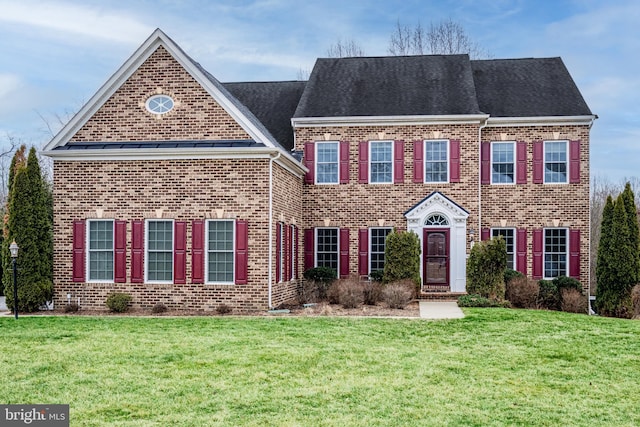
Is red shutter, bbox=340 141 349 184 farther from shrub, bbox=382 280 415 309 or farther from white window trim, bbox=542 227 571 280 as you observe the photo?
white window trim, bbox=542 227 571 280

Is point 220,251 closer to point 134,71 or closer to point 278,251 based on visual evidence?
point 278,251

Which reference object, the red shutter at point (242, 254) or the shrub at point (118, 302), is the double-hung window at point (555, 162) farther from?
the shrub at point (118, 302)

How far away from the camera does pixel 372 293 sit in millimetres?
20172

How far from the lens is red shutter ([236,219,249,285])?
18.6m

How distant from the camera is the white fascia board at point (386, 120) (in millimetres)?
23473

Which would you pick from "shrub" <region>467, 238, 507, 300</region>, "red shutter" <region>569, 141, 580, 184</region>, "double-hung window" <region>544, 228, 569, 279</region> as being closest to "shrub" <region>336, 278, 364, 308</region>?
"shrub" <region>467, 238, 507, 300</region>

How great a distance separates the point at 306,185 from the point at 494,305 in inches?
327

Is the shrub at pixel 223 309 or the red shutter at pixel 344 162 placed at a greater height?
the red shutter at pixel 344 162

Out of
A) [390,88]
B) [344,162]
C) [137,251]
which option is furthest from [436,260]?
[137,251]

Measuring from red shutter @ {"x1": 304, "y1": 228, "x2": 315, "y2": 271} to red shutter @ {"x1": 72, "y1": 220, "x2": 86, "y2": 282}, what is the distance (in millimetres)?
7980

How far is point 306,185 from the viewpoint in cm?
2442

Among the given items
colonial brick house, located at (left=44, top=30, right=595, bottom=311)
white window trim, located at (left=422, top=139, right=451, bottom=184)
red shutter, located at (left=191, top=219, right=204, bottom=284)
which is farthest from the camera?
white window trim, located at (left=422, top=139, right=451, bottom=184)

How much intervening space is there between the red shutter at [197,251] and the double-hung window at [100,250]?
95.7 inches
